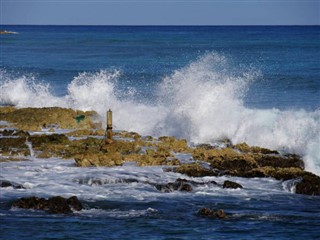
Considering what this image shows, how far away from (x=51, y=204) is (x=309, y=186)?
693 centimetres

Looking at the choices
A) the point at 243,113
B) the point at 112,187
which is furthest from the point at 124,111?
the point at 112,187

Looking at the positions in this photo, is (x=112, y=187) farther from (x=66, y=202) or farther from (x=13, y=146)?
(x=13, y=146)

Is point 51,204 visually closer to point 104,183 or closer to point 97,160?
point 104,183

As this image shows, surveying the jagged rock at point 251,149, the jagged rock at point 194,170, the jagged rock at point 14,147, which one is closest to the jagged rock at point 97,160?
the jagged rock at point 194,170

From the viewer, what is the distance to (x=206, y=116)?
33.3 meters

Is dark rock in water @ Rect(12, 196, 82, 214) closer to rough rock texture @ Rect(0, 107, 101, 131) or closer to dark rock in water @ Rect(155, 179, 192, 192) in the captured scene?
dark rock in water @ Rect(155, 179, 192, 192)

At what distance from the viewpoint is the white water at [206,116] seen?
3009 cm

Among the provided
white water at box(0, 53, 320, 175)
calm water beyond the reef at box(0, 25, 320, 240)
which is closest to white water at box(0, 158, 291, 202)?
calm water beyond the reef at box(0, 25, 320, 240)

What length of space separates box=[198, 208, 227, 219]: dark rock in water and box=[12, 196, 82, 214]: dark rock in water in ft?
9.58

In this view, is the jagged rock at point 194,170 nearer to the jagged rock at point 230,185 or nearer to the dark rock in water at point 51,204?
the jagged rock at point 230,185

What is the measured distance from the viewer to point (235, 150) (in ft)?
91.9

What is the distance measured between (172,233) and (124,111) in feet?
64.6

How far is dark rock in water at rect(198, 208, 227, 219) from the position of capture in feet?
62.5

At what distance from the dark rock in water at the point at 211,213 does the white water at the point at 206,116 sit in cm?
770
